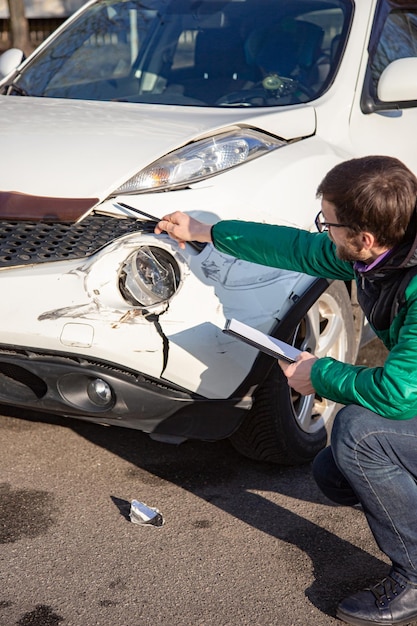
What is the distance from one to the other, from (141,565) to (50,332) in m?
0.78

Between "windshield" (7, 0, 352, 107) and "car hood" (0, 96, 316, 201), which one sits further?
"windshield" (7, 0, 352, 107)

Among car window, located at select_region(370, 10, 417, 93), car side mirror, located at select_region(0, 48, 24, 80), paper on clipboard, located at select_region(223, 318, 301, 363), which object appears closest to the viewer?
paper on clipboard, located at select_region(223, 318, 301, 363)

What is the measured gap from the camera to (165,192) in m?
3.07

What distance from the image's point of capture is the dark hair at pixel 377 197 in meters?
2.35

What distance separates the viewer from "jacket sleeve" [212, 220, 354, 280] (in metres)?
2.83

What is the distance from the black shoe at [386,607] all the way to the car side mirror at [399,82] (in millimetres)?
2059

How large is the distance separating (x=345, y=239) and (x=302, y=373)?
15.3 inches

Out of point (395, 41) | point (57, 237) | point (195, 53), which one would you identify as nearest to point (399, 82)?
point (395, 41)

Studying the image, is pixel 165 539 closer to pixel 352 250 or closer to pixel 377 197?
pixel 352 250

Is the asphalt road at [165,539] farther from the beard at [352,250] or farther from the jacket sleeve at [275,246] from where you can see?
the beard at [352,250]

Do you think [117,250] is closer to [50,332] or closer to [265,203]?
[50,332]

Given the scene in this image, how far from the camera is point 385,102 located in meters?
3.95

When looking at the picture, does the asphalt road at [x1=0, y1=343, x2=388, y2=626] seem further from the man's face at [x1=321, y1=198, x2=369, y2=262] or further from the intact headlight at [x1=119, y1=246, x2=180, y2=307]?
the man's face at [x1=321, y1=198, x2=369, y2=262]

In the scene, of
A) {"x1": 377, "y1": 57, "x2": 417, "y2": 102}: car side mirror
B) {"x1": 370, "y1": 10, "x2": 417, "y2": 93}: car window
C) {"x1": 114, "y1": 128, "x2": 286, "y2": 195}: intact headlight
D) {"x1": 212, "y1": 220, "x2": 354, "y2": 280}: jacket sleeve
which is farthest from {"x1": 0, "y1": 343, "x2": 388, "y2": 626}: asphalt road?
{"x1": 370, "y1": 10, "x2": 417, "y2": 93}: car window
